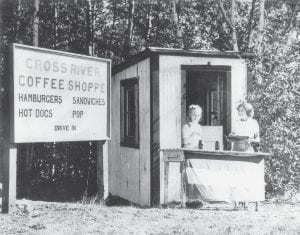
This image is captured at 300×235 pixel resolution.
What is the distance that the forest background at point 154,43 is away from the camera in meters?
9.99

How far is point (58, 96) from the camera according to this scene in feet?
25.5

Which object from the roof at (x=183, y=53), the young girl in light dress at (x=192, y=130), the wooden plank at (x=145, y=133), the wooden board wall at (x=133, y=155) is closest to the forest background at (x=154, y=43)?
the roof at (x=183, y=53)

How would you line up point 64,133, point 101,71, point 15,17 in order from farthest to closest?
point 15,17
point 101,71
point 64,133

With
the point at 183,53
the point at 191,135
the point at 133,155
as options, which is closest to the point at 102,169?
the point at 133,155

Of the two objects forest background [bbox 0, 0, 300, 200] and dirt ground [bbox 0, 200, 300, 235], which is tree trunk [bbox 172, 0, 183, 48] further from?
dirt ground [bbox 0, 200, 300, 235]

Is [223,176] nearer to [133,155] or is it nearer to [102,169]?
[102,169]

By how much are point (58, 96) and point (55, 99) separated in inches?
3.1

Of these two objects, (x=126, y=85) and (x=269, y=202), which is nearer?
(x=269, y=202)

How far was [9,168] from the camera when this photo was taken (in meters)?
7.26

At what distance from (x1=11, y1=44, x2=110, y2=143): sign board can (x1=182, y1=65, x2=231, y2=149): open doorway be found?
1.84 m

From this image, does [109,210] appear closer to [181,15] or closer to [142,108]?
[142,108]

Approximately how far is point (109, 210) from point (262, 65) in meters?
4.53

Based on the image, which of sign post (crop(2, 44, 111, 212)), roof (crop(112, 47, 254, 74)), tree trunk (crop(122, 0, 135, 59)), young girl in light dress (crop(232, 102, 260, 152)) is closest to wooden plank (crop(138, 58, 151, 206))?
roof (crop(112, 47, 254, 74))

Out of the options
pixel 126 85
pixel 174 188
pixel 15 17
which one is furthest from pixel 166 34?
pixel 174 188
